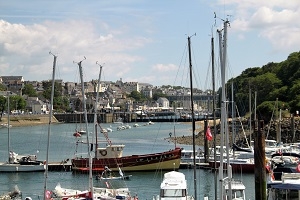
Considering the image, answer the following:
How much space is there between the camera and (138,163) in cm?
5784

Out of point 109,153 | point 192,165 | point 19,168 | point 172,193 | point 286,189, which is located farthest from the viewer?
point 19,168

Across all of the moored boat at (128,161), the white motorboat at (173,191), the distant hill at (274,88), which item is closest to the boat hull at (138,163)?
the moored boat at (128,161)

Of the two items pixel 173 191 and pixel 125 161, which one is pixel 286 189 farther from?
pixel 125 161


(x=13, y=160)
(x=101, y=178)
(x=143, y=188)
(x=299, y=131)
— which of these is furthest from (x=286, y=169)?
(x=299, y=131)

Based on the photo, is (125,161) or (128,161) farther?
(128,161)

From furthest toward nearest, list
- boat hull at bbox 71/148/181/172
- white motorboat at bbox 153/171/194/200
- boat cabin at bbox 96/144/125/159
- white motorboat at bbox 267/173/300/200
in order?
boat cabin at bbox 96/144/125/159
boat hull at bbox 71/148/181/172
white motorboat at bbox 153/171/194/200
white motorboat at bbox 267/173/300/200

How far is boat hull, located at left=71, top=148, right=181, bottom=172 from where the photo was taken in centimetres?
5672

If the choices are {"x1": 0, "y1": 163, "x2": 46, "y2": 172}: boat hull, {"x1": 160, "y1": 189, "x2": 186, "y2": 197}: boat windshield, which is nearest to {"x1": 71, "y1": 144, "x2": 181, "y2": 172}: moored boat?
{"x1": 0, "y1": 163, "x2": 46, "y2": 172}: boat hull

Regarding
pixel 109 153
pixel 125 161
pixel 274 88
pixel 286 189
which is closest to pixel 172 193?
pixel 286 189

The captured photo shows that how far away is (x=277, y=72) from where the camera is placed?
140000mm

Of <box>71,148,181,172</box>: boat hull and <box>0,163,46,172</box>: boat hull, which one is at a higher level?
<box>71,148,181,172</box>: boat hull

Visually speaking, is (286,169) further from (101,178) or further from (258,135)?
(101,178)

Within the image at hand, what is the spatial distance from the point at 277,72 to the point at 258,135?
356ft

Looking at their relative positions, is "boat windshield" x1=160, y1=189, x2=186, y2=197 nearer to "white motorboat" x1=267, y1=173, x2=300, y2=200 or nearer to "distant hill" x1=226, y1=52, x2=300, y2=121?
"white motorboat" x1=267, y1=173, x2=300, y2=200
